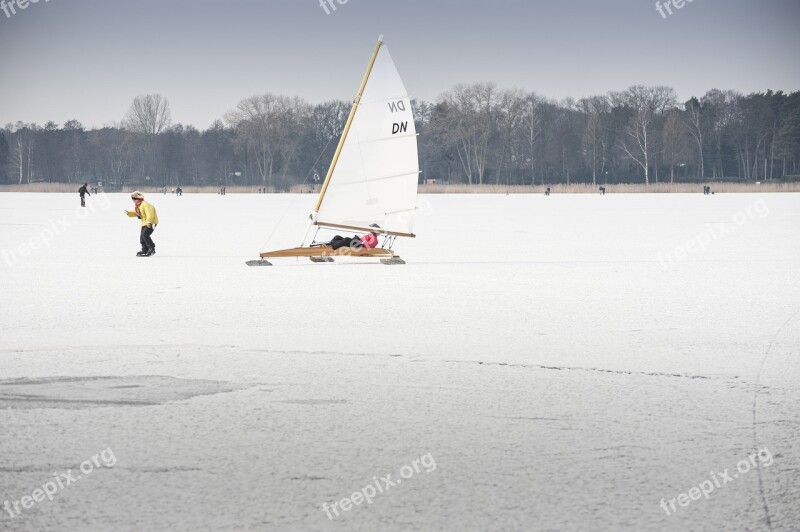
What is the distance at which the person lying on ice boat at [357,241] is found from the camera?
18.7m

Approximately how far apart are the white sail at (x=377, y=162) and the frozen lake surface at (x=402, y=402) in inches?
145

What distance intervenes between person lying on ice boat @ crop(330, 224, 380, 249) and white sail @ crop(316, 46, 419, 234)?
0.73ft

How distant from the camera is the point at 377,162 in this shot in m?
18.4

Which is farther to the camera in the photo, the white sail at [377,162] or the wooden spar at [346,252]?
the wooden spar at [346,252]

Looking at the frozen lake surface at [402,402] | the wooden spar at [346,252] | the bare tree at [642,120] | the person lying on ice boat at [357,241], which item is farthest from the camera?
the bare tree at [642,120]

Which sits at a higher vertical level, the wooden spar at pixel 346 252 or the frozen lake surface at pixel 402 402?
the wooden spar at pixel 346 252

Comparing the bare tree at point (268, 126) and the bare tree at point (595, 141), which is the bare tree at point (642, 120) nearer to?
the bare tree at point (595, 141)

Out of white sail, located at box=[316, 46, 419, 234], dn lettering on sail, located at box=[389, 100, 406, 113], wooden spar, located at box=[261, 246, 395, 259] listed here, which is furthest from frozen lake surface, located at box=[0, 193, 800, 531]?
dn lettering on sail, located at box=[389, 100, 406, 113]

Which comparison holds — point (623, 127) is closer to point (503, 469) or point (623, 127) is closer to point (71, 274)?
point (71, 274)

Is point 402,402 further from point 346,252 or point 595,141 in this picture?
point 595,141

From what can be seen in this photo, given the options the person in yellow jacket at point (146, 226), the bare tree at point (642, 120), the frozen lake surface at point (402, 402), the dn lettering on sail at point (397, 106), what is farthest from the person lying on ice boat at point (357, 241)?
the bare tree at point (642, 120)

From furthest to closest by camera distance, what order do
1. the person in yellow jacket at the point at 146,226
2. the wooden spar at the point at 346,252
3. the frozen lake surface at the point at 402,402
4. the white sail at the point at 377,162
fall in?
the person in yellow jacket at the point at 146,226, the wooden spar at the point at 346,252, the white sail at the point at 377,162, the frozen lake surface at the point at 402,402

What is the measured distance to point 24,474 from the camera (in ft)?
16.5

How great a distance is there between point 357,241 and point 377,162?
164 centimetres
